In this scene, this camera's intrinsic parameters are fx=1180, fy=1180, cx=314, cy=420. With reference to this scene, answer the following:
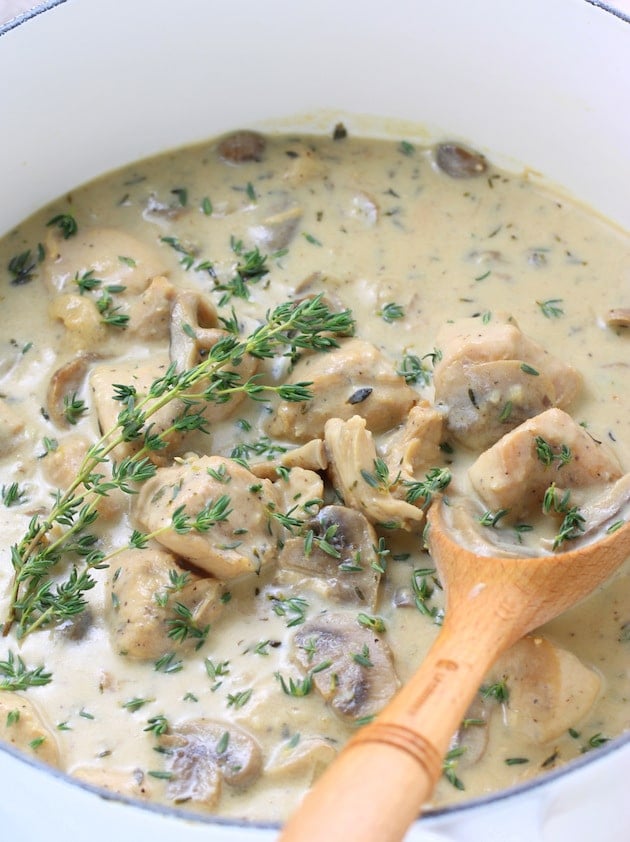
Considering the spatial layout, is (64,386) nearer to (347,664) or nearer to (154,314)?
(154,314)

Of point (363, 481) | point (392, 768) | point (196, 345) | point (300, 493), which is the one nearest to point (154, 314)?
point (196, 345)

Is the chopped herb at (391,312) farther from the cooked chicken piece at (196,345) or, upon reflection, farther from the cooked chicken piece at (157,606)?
the cooked chicken piece at (157,606)

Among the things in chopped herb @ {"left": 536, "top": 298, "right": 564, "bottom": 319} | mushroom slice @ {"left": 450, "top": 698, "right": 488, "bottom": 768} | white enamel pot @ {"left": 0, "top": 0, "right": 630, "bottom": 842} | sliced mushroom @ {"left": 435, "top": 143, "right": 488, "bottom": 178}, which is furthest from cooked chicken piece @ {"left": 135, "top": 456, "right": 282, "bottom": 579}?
sliced mushroom @ {"left": 435, "top": 143, "right": 488, "bottom": 178}

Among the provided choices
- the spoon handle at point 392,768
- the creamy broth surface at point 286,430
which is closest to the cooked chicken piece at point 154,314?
the creamy broth surface at point 286,430

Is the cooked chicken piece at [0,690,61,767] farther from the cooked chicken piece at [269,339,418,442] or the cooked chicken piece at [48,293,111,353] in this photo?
the cooked chicken piece at [48,293,111,353]

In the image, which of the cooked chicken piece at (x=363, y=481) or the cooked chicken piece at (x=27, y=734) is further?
the cooked chicken piece at (x=363, y=481)

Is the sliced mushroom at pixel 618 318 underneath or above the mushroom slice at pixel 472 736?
above
